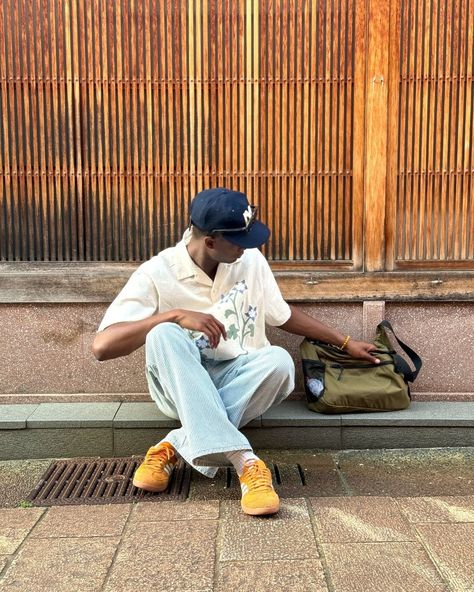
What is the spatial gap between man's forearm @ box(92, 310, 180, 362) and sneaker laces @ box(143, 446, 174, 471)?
59cm

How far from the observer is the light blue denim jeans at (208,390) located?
3404 millimetres

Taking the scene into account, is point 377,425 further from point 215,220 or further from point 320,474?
point 215,220

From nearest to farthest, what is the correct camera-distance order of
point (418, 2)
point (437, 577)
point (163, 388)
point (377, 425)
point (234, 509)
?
point (437, 577) → point (234, 509) → point (163, 388) → point (377, 425) → point (418, 2)

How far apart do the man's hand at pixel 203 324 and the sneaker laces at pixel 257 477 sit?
645mm

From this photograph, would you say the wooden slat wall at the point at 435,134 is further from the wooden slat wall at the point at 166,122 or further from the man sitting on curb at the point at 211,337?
the man sitting on curb at the point at 211,337

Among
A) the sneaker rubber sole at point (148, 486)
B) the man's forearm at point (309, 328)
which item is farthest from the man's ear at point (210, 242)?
the sneaker rubber sole at point (148, 486)

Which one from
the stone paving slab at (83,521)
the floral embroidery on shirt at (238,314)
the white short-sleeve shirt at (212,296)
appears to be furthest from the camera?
the floral embroidery on shirt at (238,314)

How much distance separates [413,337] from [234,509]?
191cm

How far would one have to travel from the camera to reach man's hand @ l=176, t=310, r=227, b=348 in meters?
3.50

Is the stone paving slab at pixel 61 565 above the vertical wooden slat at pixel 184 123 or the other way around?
the other way around

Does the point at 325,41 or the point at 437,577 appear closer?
the point at 437,577

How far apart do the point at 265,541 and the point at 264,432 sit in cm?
125

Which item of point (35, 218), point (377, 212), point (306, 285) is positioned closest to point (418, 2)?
point (377, 212)

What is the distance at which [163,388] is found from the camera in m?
3.67
